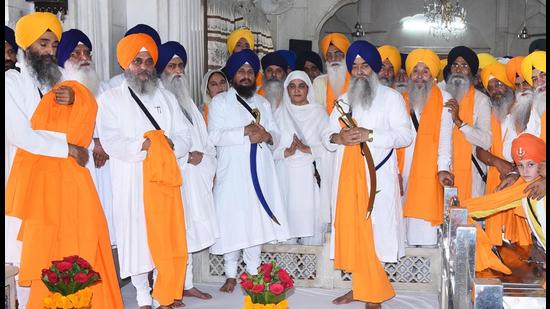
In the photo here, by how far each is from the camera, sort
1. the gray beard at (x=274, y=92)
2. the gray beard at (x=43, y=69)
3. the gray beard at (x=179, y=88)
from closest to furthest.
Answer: the gray beard at (x=43, y=69), the gray beard at (x=179, y=88), the gray beard at (x=274, y=92)

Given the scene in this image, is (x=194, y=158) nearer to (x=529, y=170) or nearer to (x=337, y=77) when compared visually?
(x=337, y=77)

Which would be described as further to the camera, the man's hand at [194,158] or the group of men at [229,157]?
the man's hand at [194,158]

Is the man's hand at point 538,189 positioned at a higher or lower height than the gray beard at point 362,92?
lower

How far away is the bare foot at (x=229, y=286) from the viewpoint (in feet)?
18.2

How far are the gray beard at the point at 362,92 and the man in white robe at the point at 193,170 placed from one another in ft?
3.29

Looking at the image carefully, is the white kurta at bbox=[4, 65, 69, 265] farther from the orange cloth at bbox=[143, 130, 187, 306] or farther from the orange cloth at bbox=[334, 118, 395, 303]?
the orange cloth at bbox=[334, 118, 395, 303]

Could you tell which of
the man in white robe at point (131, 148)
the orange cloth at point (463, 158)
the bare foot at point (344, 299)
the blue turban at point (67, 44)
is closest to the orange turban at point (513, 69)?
the orange cloth at point (463, 158)

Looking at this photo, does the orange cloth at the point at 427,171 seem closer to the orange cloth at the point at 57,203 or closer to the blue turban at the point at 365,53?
the blue turban at the point at 365,53

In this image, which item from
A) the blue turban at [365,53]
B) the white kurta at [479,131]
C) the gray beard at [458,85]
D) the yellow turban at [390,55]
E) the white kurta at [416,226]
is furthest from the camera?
the yellow turban at [390,55]

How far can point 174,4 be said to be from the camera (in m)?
6.64

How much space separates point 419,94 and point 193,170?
1.76 metres

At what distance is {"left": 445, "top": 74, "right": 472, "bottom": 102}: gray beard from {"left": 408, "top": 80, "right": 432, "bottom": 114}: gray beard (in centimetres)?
30

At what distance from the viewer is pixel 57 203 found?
14.4 ft

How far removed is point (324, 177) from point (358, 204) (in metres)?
1.04
